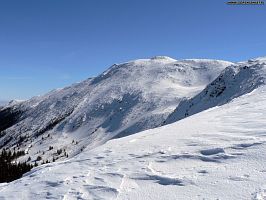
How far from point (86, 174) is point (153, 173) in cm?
254

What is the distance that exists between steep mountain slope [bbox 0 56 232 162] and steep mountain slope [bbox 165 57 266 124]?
44.9 feet

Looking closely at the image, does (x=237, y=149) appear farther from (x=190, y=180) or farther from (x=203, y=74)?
(x=203, y=74)

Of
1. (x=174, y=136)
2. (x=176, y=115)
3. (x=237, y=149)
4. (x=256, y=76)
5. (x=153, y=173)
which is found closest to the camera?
(x=153, y=173)

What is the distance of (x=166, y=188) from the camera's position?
9648 mm

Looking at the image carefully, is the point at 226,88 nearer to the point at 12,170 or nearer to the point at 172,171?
the point at 12,170

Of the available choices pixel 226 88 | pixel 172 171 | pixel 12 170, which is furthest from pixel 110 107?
pixel 172 171

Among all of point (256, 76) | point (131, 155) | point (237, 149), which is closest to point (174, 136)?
point (131, 155)

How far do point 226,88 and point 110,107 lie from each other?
62852 mm

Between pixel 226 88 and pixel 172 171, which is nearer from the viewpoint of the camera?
pixel 172 171

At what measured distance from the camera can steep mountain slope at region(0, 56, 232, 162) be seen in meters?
113

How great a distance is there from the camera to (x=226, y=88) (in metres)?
84.6

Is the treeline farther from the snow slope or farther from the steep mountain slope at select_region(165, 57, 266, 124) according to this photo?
the snow slope

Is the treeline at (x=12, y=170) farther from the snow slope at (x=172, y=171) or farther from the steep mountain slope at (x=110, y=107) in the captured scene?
the snow slope at (x=172, y=171)

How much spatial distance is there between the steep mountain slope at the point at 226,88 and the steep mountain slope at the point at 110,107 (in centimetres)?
1368
